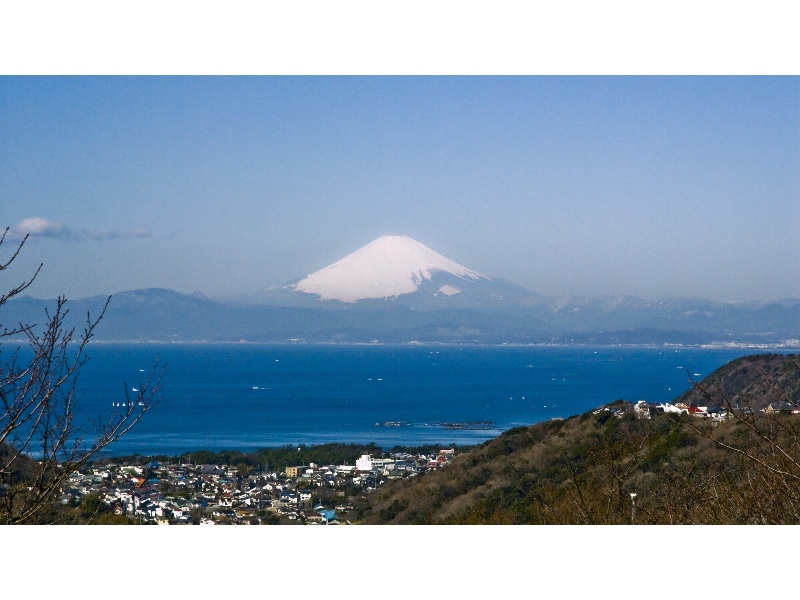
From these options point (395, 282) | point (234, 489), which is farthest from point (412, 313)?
point (234, 489)

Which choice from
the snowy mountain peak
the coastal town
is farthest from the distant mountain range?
the coastal town

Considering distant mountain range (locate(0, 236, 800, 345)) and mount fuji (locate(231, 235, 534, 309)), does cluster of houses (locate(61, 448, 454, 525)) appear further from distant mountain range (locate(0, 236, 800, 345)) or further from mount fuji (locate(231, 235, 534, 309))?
mount fuji (locate(231, 235, 534, 309))

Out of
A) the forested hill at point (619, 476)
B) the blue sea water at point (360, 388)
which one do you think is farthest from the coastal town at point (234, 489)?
the blue sea water at point (360, 388)

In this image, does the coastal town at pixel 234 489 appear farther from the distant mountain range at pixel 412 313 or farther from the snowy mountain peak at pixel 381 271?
the snowy mountain peak at pixel 381 271

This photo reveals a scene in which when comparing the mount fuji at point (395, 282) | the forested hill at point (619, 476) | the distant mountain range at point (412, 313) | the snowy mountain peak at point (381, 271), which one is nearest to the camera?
the forested hill at point (619, 476)

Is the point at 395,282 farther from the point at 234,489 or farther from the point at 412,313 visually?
the point at 412,313
